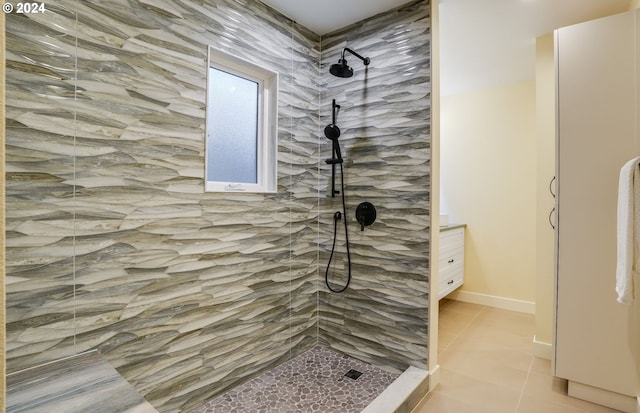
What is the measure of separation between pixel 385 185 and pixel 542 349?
1890mm

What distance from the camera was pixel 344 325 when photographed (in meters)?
2.38

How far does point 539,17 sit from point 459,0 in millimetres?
726

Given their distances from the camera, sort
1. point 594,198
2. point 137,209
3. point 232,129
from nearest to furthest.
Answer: point 137,209
point 594,198
point 232,129

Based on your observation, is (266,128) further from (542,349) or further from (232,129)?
(542,349)

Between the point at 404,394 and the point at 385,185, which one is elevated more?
the point at 385,185

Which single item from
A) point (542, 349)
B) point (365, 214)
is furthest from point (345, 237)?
point (542, 349)

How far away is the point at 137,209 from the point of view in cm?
147

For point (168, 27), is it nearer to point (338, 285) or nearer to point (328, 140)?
point (328, 140)

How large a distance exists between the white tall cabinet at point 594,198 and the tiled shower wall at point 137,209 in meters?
1.87

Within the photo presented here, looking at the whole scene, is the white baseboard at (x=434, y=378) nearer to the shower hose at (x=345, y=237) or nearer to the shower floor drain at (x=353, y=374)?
the shower floor drain at (x=353, y=374)

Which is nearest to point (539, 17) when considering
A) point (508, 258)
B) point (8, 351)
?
point (508, 258)

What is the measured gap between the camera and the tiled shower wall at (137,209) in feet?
3.88

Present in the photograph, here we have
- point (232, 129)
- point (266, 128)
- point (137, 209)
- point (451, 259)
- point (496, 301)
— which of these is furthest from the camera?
point (496, 301)

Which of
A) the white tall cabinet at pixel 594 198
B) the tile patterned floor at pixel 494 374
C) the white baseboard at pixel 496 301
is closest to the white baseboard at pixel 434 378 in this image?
the tile patterned floor at pixel 494 374
